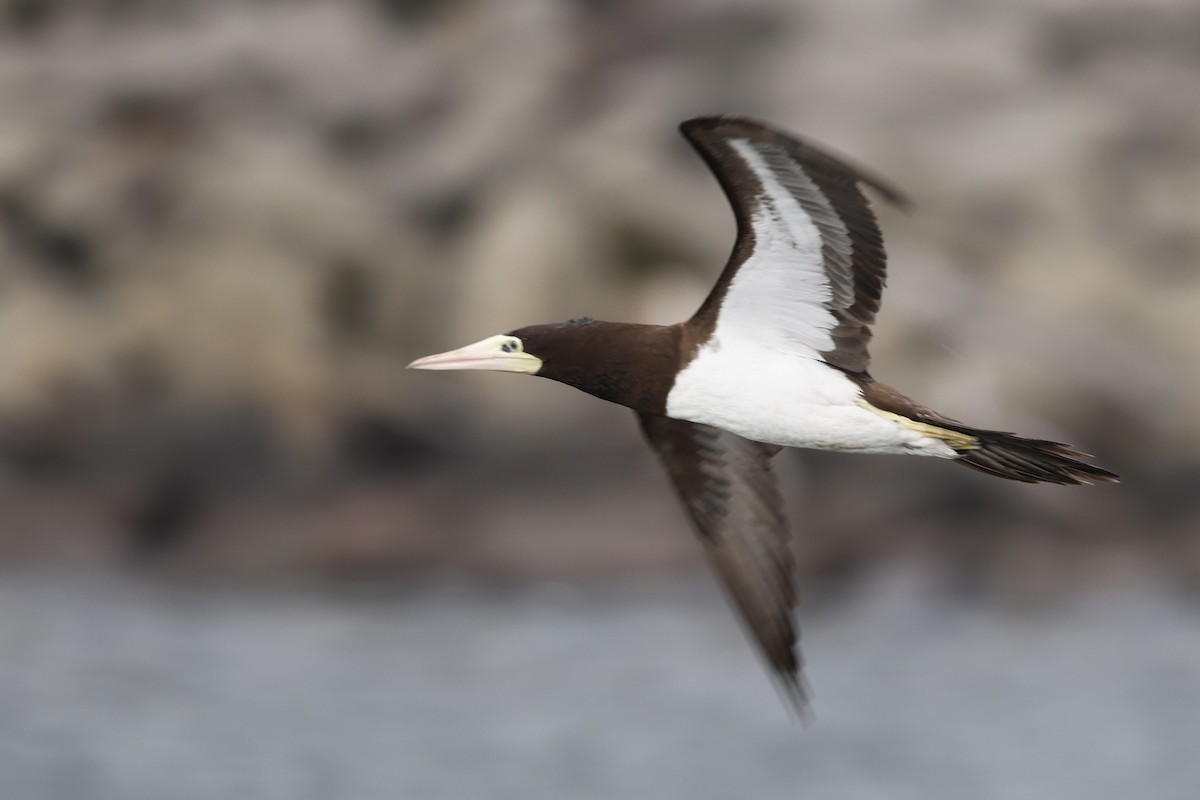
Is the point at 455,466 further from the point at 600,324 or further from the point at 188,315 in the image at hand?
the point at 600,324

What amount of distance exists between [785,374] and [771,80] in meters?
11.6

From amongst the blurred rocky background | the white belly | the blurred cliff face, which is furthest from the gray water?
the white belly

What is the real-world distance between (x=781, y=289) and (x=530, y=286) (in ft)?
29.9

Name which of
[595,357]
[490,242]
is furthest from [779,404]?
[490,242]

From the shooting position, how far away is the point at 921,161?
1688 centimetres

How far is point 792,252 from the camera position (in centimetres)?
637

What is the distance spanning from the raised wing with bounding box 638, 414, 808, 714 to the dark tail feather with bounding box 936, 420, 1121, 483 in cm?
97

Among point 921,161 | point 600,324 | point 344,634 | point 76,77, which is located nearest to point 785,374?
point 600,324

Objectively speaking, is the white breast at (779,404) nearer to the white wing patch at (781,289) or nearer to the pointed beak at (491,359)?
the white wing patch at (781,289)

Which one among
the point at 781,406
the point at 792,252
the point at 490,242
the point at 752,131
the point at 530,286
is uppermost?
the point at 752,131

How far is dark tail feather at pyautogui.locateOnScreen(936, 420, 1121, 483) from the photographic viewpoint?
627 centimetres

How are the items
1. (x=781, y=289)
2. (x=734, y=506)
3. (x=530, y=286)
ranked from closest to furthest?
(x=781, y=289), (x=734, y=506), (x=530, y=286)

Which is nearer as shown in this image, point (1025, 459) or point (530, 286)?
point (1025, 459)

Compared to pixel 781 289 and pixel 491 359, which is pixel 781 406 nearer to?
pixel 781 289
